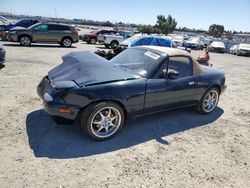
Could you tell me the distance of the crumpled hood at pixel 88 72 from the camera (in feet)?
11.9

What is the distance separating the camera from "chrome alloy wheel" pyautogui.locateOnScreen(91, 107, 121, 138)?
11.9 feet

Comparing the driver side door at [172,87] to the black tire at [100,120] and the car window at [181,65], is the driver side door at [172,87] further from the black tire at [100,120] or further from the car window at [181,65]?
the black tire at [100,120]

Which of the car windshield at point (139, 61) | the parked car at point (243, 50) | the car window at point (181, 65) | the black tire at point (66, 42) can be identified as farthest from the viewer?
the parked car at point (243, 50)

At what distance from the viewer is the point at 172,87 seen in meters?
4.28

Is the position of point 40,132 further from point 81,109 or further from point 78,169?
point 78,169

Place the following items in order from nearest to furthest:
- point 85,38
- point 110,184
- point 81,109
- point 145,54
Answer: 1. point 110,184
2. point 81,109
3. point 145,54
4. point 85,38

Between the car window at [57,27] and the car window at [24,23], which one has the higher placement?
the car window at [24,23]

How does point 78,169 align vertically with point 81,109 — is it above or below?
below

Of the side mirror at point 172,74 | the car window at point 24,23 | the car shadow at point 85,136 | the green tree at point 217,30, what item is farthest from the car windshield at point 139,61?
the green tree at point 217,30

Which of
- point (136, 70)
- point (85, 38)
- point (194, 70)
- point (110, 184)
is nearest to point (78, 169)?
point (110, 184)

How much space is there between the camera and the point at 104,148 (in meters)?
3.53

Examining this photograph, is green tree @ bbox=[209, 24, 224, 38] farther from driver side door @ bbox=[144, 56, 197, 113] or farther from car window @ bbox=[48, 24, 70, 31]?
driver side door @ bbox=[144, 56, 197, 113]

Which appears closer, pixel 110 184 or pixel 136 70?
pixel 110 184

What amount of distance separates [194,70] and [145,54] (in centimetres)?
115
